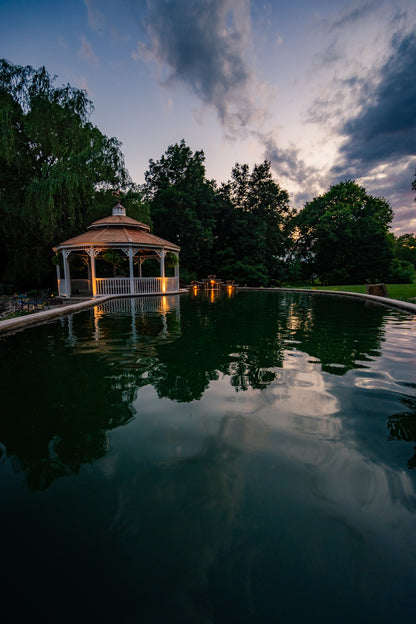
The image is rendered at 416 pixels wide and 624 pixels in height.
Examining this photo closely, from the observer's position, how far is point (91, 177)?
1984cm

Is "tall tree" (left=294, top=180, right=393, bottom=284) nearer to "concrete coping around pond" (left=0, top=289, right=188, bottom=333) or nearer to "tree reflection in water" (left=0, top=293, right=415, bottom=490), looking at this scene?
"tree reflection in water" (left=0, top=293, right=415, bottom=490)

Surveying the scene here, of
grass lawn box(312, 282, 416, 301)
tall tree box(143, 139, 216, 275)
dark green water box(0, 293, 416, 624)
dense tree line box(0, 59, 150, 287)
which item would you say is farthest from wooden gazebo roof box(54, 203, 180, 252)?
dark green water box(0, 293, 416, 624)

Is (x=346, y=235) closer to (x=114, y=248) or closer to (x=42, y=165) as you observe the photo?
(x=114, y=248)

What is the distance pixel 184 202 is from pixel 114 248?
1525 cm

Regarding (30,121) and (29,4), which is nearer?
(29,4)

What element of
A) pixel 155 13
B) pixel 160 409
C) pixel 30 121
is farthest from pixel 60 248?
pixel 160 409

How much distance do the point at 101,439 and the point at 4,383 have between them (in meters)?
2.32

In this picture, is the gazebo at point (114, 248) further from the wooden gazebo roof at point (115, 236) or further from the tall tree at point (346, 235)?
the tall tree at point (346, 235)

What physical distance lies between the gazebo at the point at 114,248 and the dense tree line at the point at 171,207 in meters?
2.06

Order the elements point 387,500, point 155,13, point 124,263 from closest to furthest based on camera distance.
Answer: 1. point 387,500
2. point 155,13
3. point 124,263

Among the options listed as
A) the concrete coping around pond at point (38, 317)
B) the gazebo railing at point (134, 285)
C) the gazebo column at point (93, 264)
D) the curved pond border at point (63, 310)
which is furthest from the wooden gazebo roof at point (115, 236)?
the concrete coping around pond at point (38, 317)

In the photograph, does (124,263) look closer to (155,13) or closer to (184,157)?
(184,157)

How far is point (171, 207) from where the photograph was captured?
30.2m

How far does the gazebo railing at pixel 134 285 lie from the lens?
18.6 m
